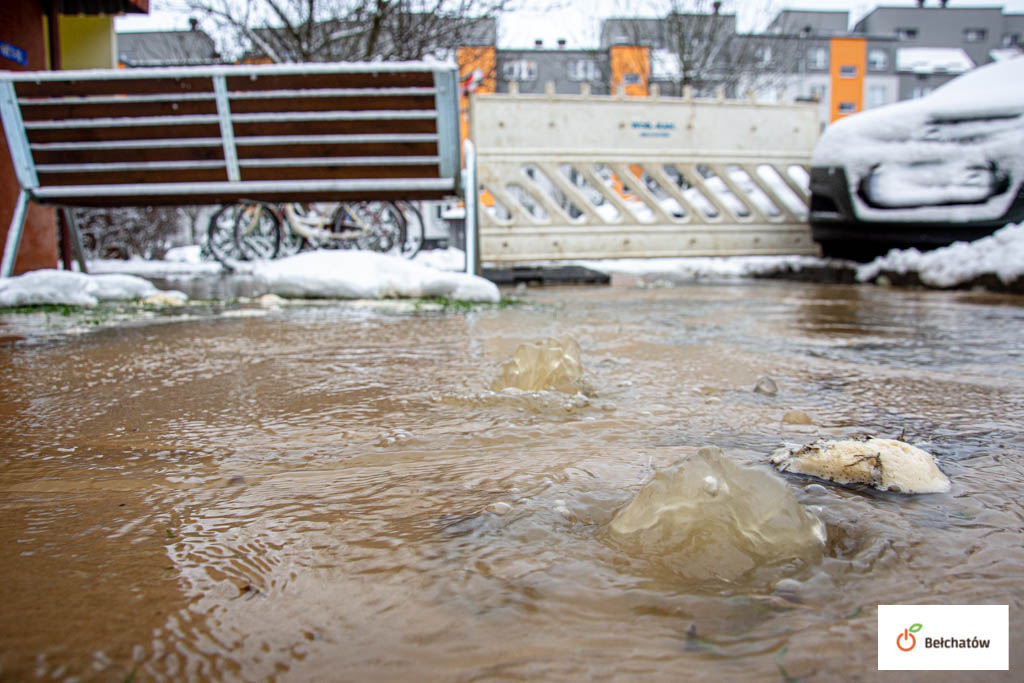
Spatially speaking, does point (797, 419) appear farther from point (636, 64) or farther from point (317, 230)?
point (636, 64)

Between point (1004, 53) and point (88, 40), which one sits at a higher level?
point (1004, 53)

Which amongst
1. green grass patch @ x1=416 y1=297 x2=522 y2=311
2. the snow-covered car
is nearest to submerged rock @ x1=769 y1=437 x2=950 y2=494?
green grass patch @ x1=416 y1=297 x2=522 y2=311

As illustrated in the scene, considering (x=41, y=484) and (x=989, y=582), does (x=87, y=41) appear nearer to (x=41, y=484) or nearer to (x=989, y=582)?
(x=41, y=484)

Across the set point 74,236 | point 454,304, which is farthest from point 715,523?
point 74,236

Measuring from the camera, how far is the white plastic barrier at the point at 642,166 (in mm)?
7945

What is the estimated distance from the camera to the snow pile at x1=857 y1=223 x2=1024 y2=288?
15.7 ft

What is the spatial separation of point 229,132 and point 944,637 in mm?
4173

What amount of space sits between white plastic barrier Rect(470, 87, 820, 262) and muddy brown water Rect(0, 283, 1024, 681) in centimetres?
612

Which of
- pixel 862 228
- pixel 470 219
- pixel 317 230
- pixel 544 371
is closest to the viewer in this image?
pixel 544 371

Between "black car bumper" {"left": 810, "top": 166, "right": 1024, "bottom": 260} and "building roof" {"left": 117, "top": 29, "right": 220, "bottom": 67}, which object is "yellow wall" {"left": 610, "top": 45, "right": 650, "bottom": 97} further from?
"building roof" {"left": 117, "top": 29, "right": 220, "bottom": 67}

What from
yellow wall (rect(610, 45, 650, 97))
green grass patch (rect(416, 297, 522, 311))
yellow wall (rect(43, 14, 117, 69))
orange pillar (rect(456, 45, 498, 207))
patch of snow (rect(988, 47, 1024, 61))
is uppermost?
patch of snow (rect(988, 47, 1024, 61))

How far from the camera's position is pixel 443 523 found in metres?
0.88

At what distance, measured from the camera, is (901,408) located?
4.93ft

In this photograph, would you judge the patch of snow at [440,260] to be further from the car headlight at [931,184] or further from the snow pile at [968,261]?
the snow pile at [968,261]
